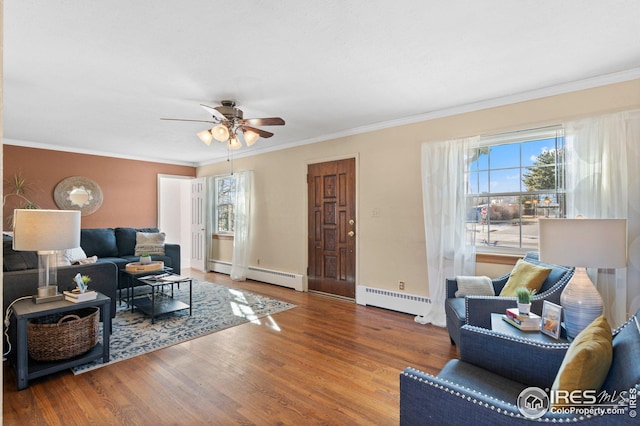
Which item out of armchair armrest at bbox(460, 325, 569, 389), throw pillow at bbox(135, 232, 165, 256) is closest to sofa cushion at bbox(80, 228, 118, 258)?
throw pillow at bbox(135, 232, 165, 256)

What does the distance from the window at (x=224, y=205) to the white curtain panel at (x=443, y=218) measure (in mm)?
4101

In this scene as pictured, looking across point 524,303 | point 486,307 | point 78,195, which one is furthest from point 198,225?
point 524,303

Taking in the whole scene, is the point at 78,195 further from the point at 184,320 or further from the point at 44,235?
the point at 44,235

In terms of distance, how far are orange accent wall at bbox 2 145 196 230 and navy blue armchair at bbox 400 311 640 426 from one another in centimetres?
631

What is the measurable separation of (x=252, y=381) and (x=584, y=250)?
7.80 ft

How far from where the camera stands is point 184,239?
8266 millimetres

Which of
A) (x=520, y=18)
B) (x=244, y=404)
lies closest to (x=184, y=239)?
(x=244, y=404)

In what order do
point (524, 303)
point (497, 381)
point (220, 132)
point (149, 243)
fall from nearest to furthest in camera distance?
point (497, 381) < point (524, 303) < point (220, 132) < point (149, 243)

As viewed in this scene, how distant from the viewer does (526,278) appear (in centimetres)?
272

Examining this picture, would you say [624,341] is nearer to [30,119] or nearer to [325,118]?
[325,118]

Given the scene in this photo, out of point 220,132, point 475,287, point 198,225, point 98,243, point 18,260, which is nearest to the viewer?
point 18,260

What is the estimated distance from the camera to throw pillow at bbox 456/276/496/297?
3006mm

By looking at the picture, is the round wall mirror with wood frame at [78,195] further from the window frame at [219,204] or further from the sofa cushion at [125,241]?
the window frame at [219,204]

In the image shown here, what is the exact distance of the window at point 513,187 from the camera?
10.6ft
